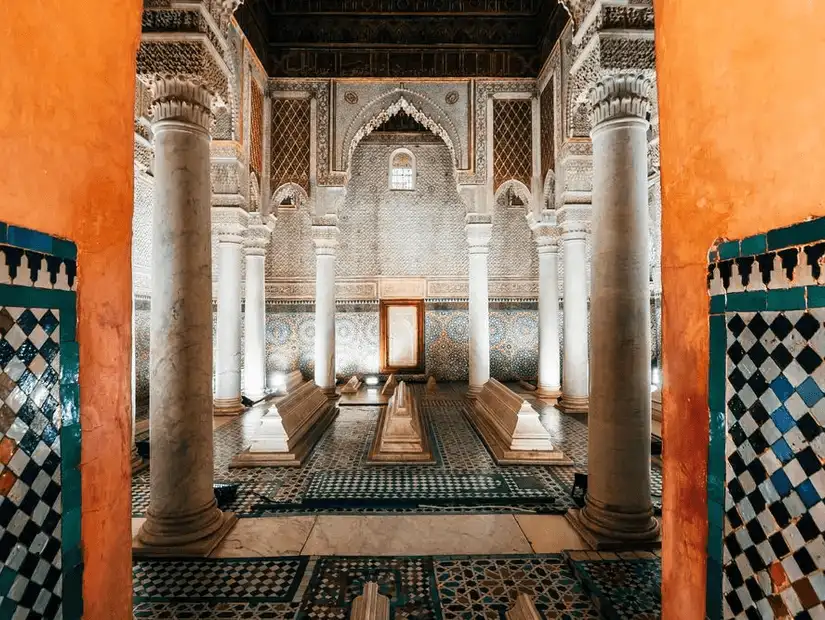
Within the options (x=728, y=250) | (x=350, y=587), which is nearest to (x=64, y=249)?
(x=728, y=250)

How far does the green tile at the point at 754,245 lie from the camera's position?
3.07ft

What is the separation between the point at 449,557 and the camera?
2693 millimetres

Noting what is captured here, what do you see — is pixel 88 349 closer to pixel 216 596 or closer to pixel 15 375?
pixel 15 375

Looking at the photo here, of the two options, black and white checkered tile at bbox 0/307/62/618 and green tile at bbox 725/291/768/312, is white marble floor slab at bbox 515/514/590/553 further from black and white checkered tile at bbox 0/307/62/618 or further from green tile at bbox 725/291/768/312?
black and white checkered tile at bbox 0/307/62/618

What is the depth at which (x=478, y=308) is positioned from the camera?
725 cm

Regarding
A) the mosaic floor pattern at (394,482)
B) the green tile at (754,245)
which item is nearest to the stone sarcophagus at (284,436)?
the mosaic floor pattern at (394,482)

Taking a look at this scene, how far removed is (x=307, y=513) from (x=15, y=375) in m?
2.75

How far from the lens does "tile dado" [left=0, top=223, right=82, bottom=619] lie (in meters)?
0.92

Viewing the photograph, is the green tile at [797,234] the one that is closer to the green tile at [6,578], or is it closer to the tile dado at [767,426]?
the tile dado at [767,426]

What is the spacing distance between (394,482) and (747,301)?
349 cm

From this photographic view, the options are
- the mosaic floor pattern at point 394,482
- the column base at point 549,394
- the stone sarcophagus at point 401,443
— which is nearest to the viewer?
the mosaic floor pattern at point 394,482

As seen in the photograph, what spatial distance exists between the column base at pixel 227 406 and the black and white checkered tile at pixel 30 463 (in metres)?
5.73

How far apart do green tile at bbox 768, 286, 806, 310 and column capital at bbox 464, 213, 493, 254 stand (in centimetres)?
622

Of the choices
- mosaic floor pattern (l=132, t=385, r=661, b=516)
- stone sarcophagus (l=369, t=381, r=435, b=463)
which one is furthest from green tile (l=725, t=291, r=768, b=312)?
stone sarcophagus (l=369, t=381, r=435, b=463)
